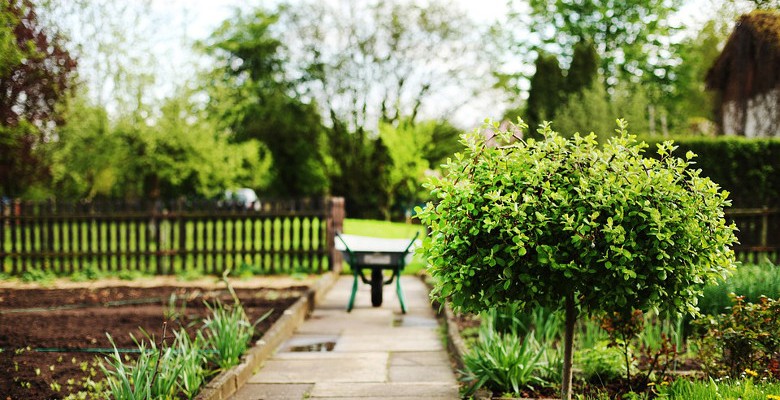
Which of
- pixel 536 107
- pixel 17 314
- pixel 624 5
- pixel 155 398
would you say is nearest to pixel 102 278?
pixel 17 314

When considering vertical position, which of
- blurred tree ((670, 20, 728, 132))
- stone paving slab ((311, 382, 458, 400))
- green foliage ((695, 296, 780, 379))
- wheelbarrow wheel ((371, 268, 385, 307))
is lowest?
stone paving slab ((311, 382, 458, 400))

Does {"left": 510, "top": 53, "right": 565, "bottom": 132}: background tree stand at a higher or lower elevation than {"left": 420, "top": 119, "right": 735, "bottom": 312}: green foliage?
higher

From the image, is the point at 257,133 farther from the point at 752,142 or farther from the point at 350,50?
the point at 752,142

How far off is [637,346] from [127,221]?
29.1 feet

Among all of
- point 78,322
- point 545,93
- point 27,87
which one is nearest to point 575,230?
point 78,322

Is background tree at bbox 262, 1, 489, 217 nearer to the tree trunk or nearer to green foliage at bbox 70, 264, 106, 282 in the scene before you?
green foliage at bbox 70, 264, 106, 282

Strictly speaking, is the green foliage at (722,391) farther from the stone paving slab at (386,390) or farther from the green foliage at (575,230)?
the stone paving slab at (386,390)

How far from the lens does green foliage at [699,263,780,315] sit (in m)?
4.85

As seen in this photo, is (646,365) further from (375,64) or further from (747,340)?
(375,64)

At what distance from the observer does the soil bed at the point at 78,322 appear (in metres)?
4.31

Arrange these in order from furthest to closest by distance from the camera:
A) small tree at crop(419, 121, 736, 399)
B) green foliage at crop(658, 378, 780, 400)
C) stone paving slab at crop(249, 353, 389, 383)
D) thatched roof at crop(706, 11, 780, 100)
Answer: thatched roof at crop(706, 11, 780, 100) → stone paving slab at crop(249, 353, 389, 383) → green foliage at crop(658, 378, 780, 400) → small tree at crop(419, 121, 736, 399)

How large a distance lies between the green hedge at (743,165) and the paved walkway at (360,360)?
18.3ft

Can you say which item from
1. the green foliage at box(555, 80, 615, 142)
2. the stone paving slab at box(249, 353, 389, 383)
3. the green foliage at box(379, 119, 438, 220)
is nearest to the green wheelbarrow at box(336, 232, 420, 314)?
the stone paving slab at box(249, 353, 389, 383)

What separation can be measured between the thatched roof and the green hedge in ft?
13.8
